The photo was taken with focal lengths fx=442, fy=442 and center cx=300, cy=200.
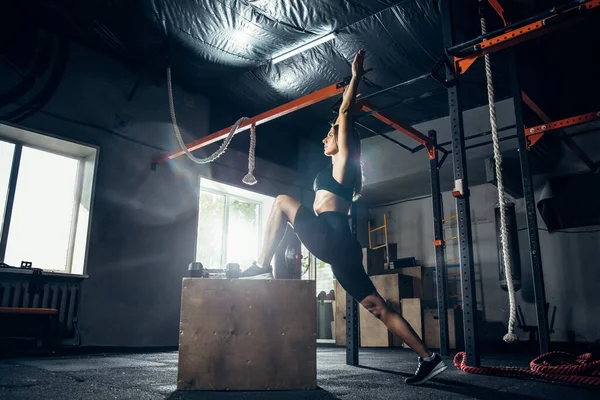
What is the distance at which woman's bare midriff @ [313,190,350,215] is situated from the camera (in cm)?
251

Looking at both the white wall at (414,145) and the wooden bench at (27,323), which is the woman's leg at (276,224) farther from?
the white wall at (414,145)

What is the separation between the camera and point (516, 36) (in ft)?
9.73

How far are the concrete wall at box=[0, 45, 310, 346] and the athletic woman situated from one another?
3.28 metres

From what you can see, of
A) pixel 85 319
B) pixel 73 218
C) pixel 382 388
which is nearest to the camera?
pixel 382 388

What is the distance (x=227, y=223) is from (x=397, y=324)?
186 inches

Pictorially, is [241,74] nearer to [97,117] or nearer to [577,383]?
[97,117]

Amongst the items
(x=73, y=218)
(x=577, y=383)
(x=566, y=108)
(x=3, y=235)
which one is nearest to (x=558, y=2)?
(x=566, y=108)

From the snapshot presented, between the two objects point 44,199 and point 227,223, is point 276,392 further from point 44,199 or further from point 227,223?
point 227,223

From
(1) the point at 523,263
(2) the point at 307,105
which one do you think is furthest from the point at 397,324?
(1) the point at 523,263

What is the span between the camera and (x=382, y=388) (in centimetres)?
240

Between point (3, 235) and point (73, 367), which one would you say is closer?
point (73, 367)

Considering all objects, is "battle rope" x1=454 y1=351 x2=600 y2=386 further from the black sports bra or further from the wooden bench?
the wooden bench

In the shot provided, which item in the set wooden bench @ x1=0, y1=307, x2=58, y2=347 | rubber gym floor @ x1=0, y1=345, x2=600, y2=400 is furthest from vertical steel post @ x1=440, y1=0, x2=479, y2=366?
wooden bench @ x1=0, y1=307, x2=58, y2=347

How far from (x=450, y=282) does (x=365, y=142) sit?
289cm
